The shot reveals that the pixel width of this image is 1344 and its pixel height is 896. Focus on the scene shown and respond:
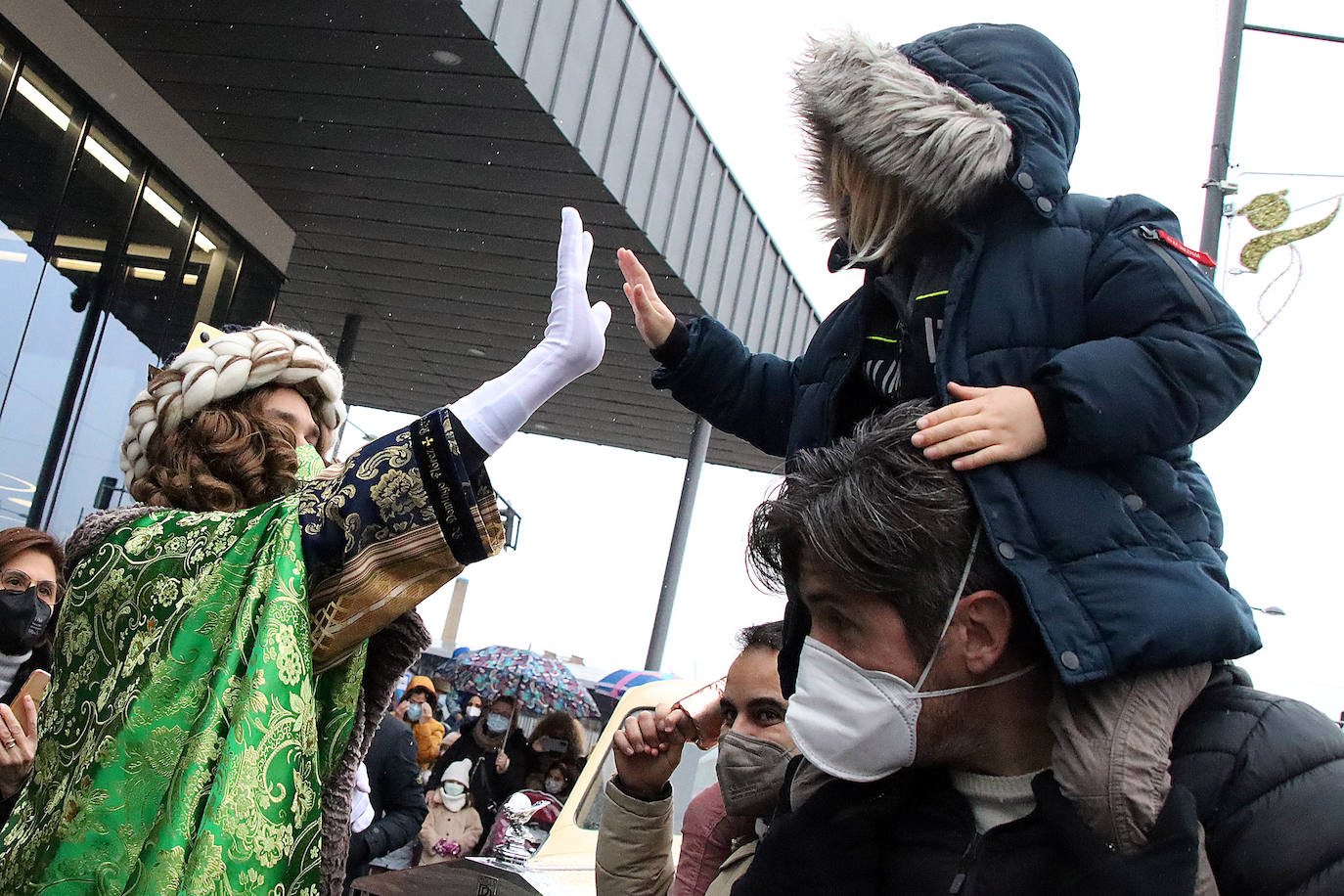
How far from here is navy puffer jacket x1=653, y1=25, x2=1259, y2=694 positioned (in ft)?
5.20

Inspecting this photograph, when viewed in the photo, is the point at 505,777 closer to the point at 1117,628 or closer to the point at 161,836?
the point at 161,836

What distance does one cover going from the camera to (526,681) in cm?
1009

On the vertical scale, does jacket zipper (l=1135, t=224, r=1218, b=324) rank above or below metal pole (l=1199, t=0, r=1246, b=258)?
below

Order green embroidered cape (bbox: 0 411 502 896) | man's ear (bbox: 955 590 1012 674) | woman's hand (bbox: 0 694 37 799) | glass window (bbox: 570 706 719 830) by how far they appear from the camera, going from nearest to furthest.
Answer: man's ear (bbox: 955 590 1012 674), green embroidered cape (bbox: 0 411 502 896), woman's hand (bbox: 0 694 37 799), glass window (bbox: 570 706 719 830)

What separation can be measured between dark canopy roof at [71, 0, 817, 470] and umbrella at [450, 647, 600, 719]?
10.9ft

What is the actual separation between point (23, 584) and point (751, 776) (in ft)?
10.3

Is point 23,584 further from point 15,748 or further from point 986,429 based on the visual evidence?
point 986,429

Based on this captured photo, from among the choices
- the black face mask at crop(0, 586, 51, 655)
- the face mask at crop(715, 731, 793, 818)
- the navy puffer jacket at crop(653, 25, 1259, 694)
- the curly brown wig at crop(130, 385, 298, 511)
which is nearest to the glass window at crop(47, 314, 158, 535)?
the black face mask at crop(0, 586, 51, 655)

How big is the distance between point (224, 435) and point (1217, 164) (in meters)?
4.33

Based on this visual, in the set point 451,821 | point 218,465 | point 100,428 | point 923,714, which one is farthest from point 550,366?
point 100,428

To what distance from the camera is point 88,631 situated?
249 cm

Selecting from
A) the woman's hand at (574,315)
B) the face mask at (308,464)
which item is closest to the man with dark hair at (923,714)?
the woman's hand at (574,315)

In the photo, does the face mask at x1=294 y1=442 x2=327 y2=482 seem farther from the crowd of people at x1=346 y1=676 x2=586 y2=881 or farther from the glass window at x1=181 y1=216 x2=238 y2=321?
the glass window at x1=181 y1=216 x2=238 y2=321

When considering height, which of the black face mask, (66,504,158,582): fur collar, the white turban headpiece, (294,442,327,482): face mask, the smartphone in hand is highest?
the white turban headpiece
